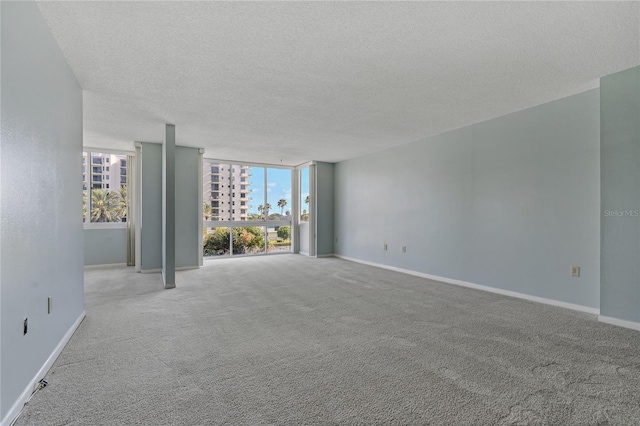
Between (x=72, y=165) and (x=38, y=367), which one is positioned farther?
(x=72, y=165)

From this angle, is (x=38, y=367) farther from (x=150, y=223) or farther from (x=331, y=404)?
(x=150, y=223)

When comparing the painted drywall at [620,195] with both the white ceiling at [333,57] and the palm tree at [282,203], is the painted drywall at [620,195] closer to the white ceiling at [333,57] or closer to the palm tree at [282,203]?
the white ceiling at [333,57]

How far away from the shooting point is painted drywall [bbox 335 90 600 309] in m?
3.32

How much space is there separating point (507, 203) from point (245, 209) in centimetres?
560

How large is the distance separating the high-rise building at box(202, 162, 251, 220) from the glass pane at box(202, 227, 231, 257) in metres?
0.35

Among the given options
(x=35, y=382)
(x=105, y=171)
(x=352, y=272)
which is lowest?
(x=352, y=272)

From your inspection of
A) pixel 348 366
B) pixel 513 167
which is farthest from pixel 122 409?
pixel 513 167

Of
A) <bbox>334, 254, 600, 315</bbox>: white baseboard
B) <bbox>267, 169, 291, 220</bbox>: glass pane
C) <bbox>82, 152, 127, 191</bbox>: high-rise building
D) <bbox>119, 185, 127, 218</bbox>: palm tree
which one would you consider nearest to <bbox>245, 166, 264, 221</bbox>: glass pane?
<bbox>267, 169, 291, 220</bbox>: glass pane

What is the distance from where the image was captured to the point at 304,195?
322 inches

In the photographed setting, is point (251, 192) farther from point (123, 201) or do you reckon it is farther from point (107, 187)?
point (107, 187)

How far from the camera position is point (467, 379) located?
1.91 meters

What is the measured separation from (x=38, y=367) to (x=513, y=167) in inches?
198

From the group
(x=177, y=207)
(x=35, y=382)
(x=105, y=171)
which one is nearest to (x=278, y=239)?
(x=177, y=207)

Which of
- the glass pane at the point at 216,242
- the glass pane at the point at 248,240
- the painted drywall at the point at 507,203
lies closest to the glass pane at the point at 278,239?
the glass pane at the point at 248,240
